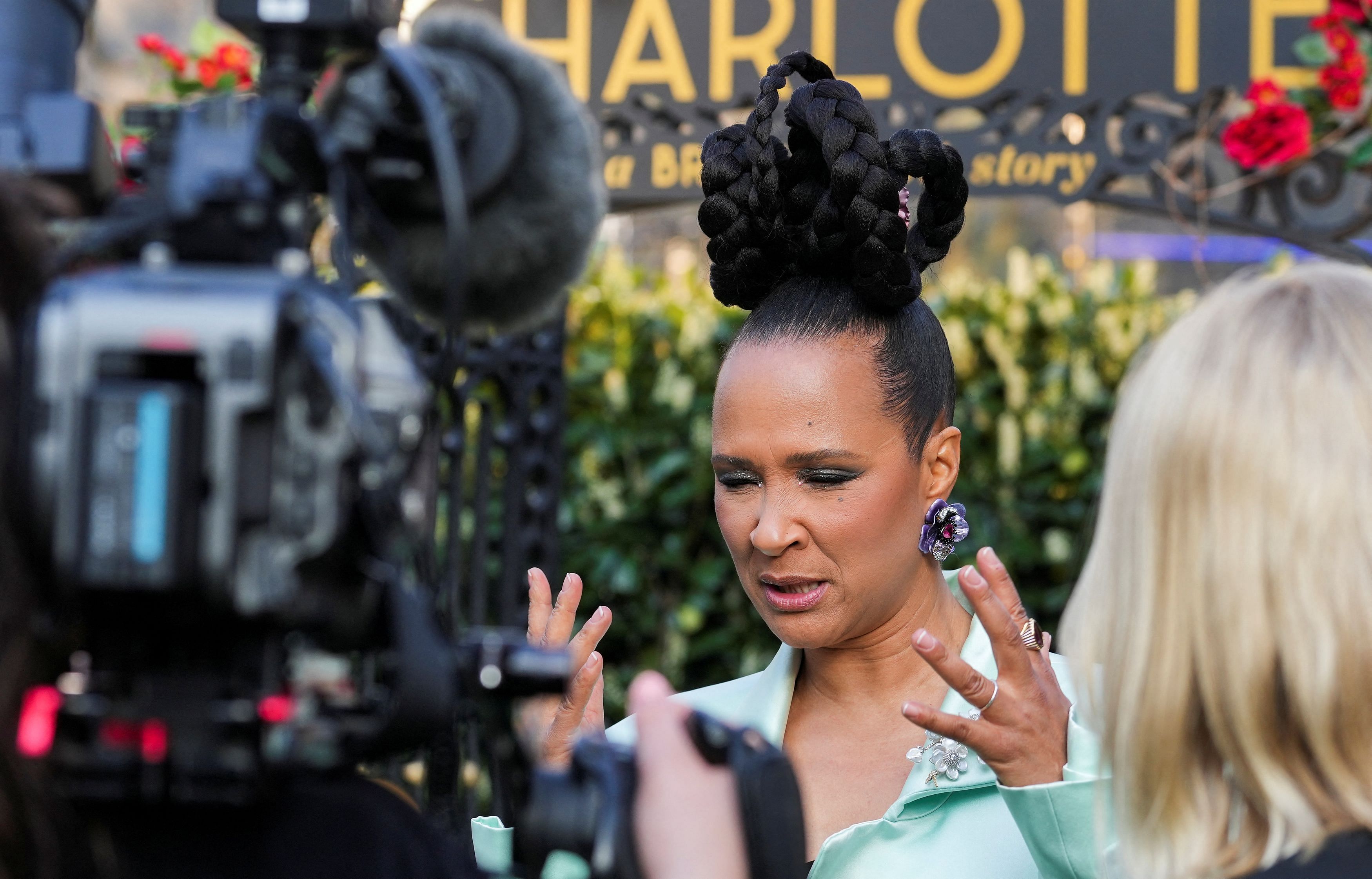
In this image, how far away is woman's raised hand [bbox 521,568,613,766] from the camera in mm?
2006

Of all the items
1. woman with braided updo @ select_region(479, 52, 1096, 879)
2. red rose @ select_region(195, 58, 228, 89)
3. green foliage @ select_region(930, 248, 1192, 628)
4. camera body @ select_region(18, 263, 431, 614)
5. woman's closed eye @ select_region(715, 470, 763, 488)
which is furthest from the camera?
red rose @ select_region(195, 58, 228, 89)

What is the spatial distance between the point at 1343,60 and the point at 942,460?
2130mm

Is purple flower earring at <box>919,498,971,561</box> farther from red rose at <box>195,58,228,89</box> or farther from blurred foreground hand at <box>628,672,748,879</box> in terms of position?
red rose at <box>195,58,228,89</box>

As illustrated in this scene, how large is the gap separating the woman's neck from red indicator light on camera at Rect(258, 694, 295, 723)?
4.41ft

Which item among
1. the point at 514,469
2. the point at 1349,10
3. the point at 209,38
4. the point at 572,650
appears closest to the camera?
the point at 572,650

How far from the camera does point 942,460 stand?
244 cm

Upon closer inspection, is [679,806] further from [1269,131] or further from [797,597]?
[1269,131]

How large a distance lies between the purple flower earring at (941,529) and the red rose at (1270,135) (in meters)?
1.97

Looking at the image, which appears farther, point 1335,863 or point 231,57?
point 231,57

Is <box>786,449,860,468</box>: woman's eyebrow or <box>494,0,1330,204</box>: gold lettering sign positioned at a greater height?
<box>494,0,1330,204</box>: gold lettering sign

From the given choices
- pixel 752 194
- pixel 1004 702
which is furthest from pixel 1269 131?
pixel 1004 702

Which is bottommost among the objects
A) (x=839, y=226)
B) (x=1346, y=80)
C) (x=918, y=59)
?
(x=839, y=226)

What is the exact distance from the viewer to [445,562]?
3.57 m

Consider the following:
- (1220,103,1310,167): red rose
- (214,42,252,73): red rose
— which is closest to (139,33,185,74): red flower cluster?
(214,42,252,73): red rose
